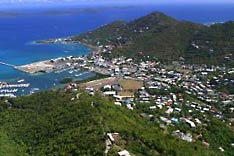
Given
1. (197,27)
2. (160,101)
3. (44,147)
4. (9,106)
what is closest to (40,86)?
(9,106)

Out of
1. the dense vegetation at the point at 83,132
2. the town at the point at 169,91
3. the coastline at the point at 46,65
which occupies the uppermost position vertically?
the dense vegetation at the point at 83,132

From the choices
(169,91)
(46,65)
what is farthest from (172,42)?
(169,91)

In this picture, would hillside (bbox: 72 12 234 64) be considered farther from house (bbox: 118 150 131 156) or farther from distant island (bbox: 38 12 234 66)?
house (bbox: 118 150 131 156)

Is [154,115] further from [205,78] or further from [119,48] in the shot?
[119,48]

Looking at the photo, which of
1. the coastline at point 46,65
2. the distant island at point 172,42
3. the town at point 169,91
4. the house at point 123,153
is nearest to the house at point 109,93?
the town at point 169,91

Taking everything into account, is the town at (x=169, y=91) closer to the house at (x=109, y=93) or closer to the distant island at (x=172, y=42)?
the house at (x=109, y=93)

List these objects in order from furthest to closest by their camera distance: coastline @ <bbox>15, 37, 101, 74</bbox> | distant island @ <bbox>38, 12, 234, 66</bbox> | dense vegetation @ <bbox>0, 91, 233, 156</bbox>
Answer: distant island @ <bbox>38, 12, 234, 66</bbox>, coastline @ <bbox>15, 37, 101, 74</bbox>, dense vegetation @ <bbox>0, 91, 233, 156</bbox>

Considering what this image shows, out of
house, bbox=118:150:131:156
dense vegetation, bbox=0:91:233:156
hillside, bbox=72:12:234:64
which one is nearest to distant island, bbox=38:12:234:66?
hillside, bbox=72:12:234:64
